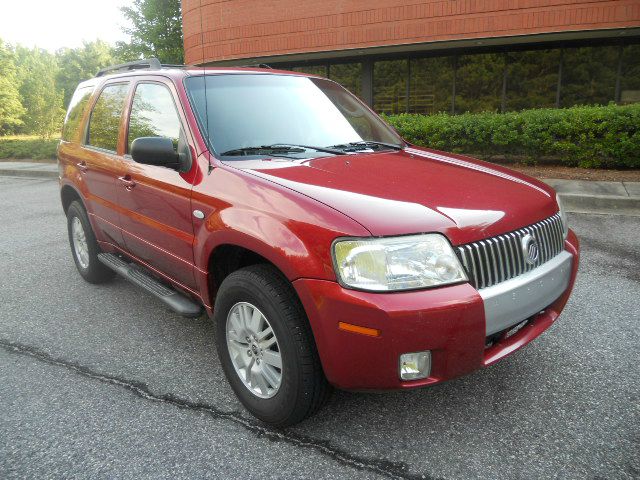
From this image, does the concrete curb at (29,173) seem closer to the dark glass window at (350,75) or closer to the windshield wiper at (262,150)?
the dark glass window at (350,75)

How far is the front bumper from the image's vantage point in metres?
2.14

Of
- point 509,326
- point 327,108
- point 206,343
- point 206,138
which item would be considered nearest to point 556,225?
point 509,326

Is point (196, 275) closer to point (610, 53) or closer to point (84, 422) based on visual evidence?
point (84, 422)

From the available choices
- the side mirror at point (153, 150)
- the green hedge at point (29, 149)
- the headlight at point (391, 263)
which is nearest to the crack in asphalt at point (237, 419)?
the headlight at point (391, 263)

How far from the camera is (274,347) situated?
2.60 meters

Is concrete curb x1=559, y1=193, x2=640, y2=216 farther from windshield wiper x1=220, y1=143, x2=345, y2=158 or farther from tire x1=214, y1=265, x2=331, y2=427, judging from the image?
tire x1=214, y1=265, x2=331, y2=427

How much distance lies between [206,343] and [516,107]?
15.1 m

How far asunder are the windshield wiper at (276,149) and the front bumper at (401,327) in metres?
1.09

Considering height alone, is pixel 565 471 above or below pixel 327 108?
below

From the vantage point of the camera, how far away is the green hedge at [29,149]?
1898 cm

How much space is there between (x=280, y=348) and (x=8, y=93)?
5230 centimetres

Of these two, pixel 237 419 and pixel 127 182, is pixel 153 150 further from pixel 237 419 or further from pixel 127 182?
pixel 237 419

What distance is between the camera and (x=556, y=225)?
2.90 m

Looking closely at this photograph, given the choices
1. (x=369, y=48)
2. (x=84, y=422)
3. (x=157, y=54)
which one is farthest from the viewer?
(x=157, y=54)
